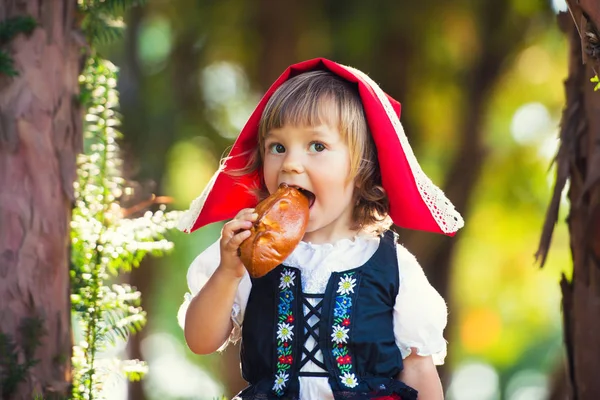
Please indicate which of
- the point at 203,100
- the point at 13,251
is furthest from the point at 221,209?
the point at 203,100

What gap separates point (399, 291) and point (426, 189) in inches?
14.3

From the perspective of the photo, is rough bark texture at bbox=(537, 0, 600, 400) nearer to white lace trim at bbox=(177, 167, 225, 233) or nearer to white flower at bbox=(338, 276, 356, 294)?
white flower at bbox=(338, 276, 356, 294)

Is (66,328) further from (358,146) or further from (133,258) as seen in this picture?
→ (358,146)

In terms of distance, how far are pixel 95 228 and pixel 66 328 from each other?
42cm

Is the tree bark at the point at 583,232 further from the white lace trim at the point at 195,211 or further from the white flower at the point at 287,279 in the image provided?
the white lace trim at the point at 195,211

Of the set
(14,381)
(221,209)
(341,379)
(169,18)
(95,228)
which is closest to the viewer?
(341,379)

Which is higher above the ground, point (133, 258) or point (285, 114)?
point (285, 114)

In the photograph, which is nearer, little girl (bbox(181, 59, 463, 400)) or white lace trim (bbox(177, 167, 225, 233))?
little girl (bbox(181, 59, 463, 400))

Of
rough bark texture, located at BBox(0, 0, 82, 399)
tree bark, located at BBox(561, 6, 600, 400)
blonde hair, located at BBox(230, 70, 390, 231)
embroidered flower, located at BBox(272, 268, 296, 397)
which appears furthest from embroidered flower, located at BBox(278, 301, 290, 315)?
tree bark, located at BBox(561, 6, 600, 400)

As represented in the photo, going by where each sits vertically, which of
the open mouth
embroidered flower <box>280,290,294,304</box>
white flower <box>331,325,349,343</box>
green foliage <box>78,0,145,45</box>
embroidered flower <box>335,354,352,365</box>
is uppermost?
green foliage <box>78,0,145,45</box>

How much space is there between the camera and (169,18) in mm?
9844

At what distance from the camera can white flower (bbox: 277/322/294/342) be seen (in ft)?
8.87

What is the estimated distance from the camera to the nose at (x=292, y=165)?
8.70ft

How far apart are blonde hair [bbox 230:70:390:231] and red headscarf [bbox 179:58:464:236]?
0.03 m
